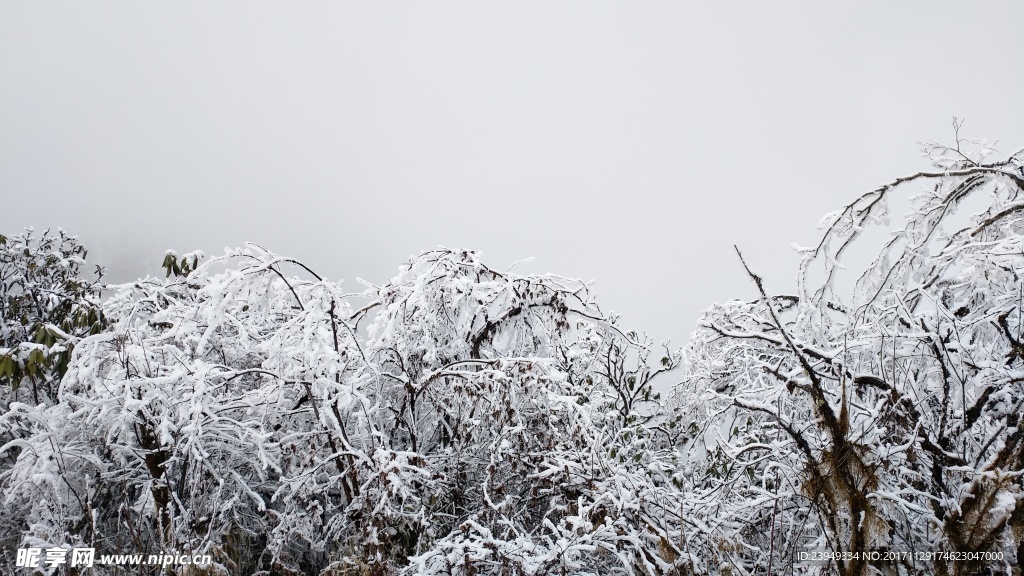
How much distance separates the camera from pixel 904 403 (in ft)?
7.38

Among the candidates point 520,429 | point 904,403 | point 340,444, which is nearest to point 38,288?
point 340,444

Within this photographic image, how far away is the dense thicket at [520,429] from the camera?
6.96 feet

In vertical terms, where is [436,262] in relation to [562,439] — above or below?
above

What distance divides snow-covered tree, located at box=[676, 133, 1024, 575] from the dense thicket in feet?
0.05

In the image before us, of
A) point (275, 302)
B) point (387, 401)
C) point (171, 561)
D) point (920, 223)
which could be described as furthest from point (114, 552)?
point (920, 223)

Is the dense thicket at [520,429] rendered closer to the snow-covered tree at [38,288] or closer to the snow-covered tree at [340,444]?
the snow-covered tree at [340,444]

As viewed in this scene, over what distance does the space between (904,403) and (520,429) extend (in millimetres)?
1796

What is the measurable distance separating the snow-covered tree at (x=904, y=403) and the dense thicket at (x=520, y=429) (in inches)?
0.6

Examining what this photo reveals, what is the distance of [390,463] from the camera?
2.52m

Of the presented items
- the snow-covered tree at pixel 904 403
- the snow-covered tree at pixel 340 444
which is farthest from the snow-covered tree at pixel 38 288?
the snow-covered tree at pixel 904 403

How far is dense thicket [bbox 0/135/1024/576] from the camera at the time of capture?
212 centimetres

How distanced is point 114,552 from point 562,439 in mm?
2571

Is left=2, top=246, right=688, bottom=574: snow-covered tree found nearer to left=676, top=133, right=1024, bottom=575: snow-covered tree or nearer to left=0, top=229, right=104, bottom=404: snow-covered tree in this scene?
left=676, top=133, right=1024, bottom=575: snow-covered tree

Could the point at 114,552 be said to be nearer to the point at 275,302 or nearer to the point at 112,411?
the point at 112,411
